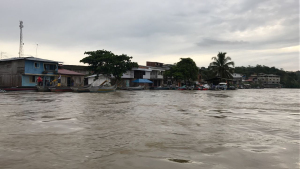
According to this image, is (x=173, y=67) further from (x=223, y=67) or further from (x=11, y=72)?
(x=11, y=72)

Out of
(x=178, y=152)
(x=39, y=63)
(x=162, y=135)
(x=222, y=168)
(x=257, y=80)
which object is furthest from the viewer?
(x=257, y=80)

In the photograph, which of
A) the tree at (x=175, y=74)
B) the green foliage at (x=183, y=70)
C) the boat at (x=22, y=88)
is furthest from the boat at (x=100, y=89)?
the green foliage at (x=183, y=70)

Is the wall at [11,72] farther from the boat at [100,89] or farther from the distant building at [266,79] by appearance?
the distant building at [266,79]

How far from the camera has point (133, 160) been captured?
3.67 metres

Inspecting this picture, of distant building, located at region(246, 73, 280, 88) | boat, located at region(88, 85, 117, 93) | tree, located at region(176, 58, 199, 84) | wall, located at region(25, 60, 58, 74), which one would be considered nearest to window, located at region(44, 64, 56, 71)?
wall, located at region(25, 60, 58, 74)

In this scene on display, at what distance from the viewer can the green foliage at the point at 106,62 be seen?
34.1 metres

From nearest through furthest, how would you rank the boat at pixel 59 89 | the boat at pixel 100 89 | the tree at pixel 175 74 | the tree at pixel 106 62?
the boat at pixel 59 89
the boat at pixel 100 89
the tree at pixel 106 62
the tree at pixel 175 74

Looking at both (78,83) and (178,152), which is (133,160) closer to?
(178,152)

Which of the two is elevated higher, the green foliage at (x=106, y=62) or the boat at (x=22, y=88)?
the green foliage at (x=106, y=62)

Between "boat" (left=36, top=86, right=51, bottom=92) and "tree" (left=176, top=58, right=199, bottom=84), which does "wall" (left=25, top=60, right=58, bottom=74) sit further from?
"tree" (left=176, top=58, right=199, bottom=84)

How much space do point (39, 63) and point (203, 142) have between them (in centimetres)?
3036

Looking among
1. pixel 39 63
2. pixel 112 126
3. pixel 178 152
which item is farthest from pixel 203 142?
pixel 39 63

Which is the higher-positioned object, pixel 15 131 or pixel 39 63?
pixel 39 63

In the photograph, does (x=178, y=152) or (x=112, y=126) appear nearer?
(x=178, y=152)
